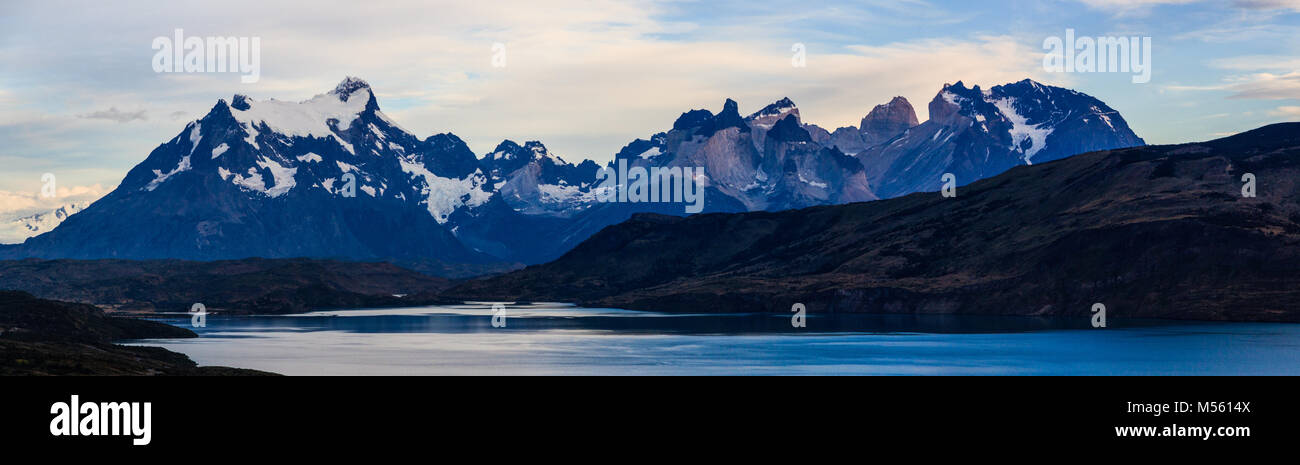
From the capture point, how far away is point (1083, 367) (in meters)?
150

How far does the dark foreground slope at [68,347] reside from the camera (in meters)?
103

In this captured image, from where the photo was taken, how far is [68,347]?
12975 centimetres

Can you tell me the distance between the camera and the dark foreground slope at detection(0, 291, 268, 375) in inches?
4045
